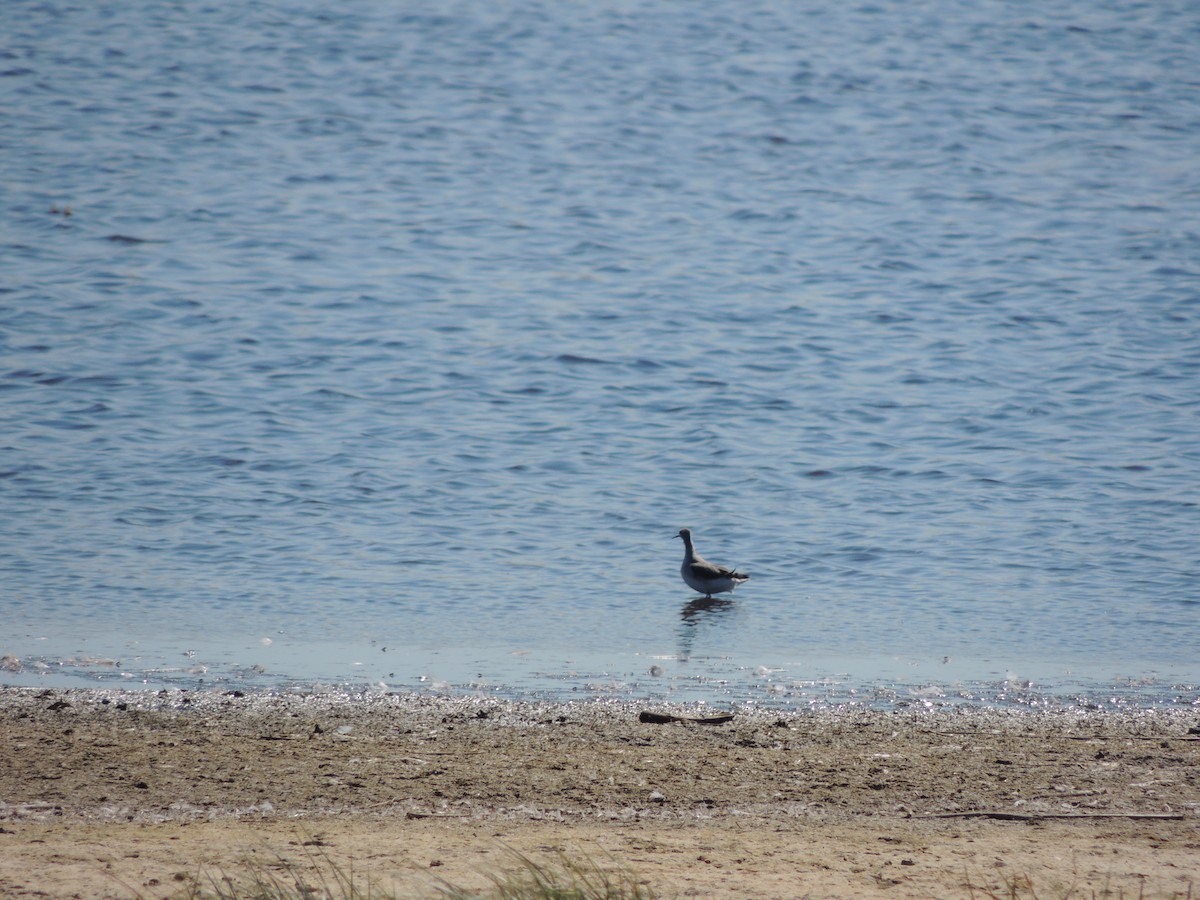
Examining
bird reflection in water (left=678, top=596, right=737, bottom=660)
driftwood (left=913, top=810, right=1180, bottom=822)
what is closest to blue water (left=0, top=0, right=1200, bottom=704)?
bird reflection in water (left=678, top=596, right=737, bottom=660)

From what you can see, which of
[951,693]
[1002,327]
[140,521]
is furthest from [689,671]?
[1002,327]

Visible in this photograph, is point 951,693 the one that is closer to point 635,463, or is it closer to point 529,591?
point 529,591

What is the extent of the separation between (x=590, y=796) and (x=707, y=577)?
4246 mm

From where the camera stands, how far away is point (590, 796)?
588cm

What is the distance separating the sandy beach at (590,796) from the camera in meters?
4.98

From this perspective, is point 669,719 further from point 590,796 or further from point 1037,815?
point 1037,815

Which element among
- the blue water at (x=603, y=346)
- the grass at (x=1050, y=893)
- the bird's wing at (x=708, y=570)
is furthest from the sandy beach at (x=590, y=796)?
the bird's wing at (x=708, y=570)

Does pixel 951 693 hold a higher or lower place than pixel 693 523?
higher

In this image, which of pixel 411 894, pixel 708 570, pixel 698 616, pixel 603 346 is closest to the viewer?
pixel 411 894

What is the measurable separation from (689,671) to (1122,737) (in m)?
2.42

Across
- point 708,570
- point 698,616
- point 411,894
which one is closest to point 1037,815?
point 411,894

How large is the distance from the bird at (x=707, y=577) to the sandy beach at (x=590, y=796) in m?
2.84

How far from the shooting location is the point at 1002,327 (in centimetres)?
1795

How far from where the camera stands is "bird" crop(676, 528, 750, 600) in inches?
394
